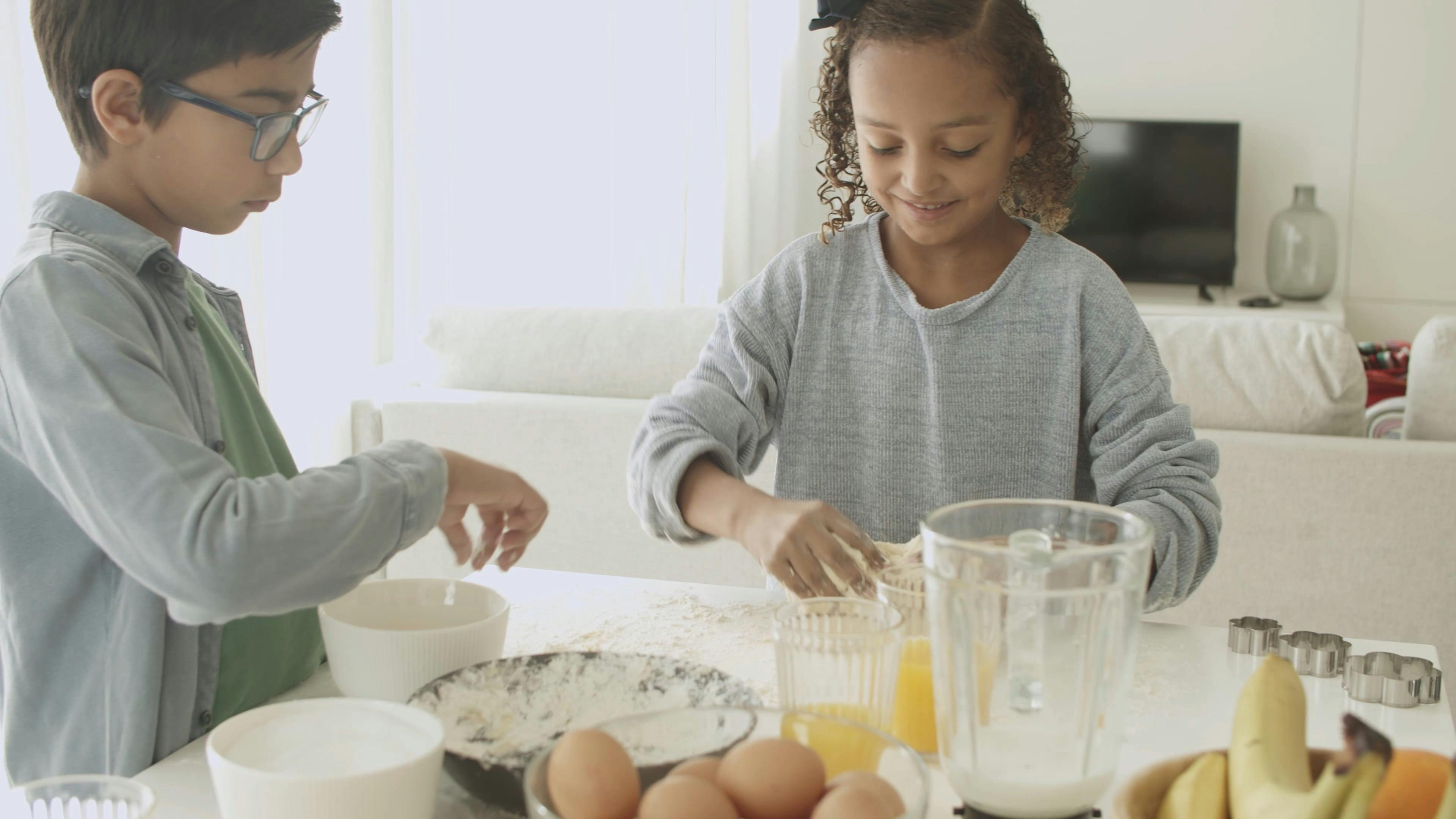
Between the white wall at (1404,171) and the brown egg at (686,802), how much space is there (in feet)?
17.6

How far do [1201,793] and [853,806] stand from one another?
166 millimetres

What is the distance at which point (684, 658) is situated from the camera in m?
1.02

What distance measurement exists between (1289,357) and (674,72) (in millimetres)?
3075

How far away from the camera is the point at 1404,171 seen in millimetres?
5160

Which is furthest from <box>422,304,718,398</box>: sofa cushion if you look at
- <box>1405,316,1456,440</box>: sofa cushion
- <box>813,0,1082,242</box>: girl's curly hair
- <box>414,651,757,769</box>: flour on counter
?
<box>414,651,757,769</box>: flour on counter

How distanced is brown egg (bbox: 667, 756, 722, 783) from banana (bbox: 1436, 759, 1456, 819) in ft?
1.04

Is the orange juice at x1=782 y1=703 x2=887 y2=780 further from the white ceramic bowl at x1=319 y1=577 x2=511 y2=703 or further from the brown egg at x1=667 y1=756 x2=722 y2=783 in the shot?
the white ceramic bowl at x1=319 y1=577 x2=511 y2=703

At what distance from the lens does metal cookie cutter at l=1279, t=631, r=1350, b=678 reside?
3.28 ft

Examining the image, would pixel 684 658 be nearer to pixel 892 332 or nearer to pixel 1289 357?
pixel 892 332

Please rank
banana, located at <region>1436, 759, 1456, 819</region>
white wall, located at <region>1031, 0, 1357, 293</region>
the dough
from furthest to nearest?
white wall, located at <region>1031, 0, 1357, 293</region> → the dough → banana, located at <region>1436, 759, 1456, 819</region>

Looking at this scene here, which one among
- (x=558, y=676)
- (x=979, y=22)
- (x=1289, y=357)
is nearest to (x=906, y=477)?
(x=979, y=22)

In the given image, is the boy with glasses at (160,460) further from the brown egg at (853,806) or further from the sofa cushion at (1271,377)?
the sofa cushion at (1271,377)

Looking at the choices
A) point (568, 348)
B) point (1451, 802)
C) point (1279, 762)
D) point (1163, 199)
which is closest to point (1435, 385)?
point (568, 348)

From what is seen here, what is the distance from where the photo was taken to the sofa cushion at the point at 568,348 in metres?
2.28
